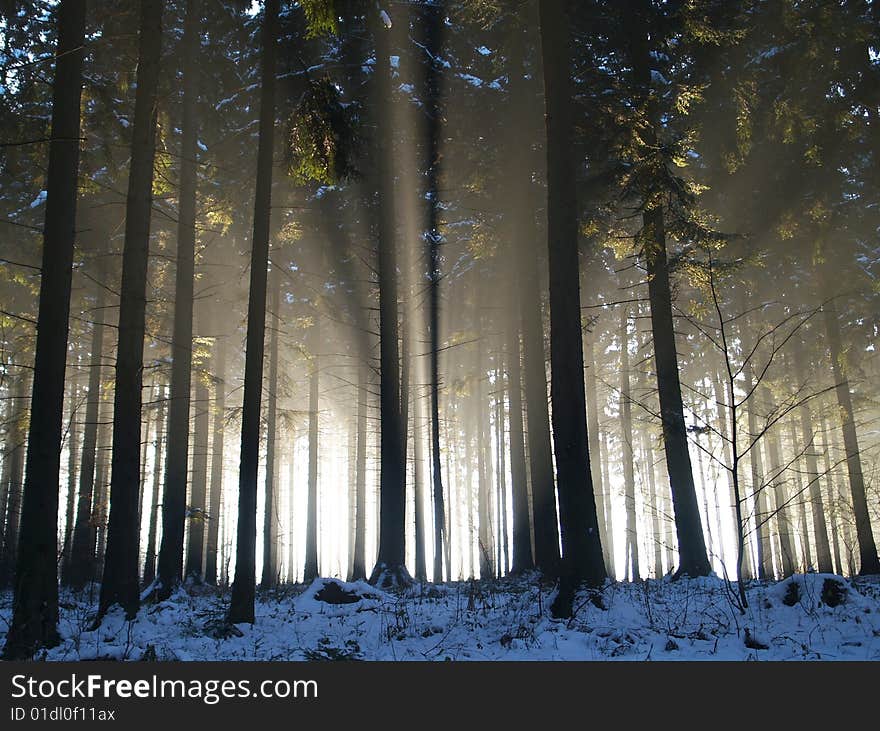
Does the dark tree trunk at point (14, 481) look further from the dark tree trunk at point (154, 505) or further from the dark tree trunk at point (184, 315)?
the dark tree trunk at point (154, 505)

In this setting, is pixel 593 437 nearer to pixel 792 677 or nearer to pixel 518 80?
pixel 518 80

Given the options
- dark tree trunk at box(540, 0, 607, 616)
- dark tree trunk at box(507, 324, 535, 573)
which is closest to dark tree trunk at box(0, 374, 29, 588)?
dark tree trunk at box(507, 324, 535, 573)

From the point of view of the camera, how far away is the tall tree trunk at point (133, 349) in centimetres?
853

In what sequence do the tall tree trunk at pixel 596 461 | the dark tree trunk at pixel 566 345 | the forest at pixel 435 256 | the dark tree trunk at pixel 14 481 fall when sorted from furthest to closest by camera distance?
the tall tree trunk at pixel 596 461 < the dark tree trunk at pixel 14 481 < the dark tree trunk at pixel 566 345 < the forest at pixel 435 256

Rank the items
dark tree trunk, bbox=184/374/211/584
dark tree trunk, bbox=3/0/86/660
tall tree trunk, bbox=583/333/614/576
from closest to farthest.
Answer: dark tree trunk, bbox=3/0/86/660
dark tree trunk, bbox=184/374/211/584
tall tree trunk, bbox=583/333/614/576

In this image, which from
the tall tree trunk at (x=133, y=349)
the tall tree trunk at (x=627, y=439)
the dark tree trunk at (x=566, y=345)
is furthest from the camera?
the tall tree trunk at (x=627, y=439)

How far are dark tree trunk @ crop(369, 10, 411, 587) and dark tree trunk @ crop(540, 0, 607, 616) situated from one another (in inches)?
218

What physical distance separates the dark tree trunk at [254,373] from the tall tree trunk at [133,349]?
1.64 metres

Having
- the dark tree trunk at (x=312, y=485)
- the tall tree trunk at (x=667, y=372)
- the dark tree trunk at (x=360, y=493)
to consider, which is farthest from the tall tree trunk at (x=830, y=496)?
the dark tree trunk at (x=312, y=485)

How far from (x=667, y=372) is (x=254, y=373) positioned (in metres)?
8.66

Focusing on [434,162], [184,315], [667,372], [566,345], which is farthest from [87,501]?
[667,372]

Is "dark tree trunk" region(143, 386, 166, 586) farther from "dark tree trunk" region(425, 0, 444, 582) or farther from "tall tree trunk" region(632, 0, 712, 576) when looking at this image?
"tall tree trunk" region(632, 0, 712, 576)

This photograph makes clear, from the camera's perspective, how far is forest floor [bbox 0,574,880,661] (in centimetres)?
548

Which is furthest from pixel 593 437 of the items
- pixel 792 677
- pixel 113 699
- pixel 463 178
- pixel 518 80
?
pixel 113 699
